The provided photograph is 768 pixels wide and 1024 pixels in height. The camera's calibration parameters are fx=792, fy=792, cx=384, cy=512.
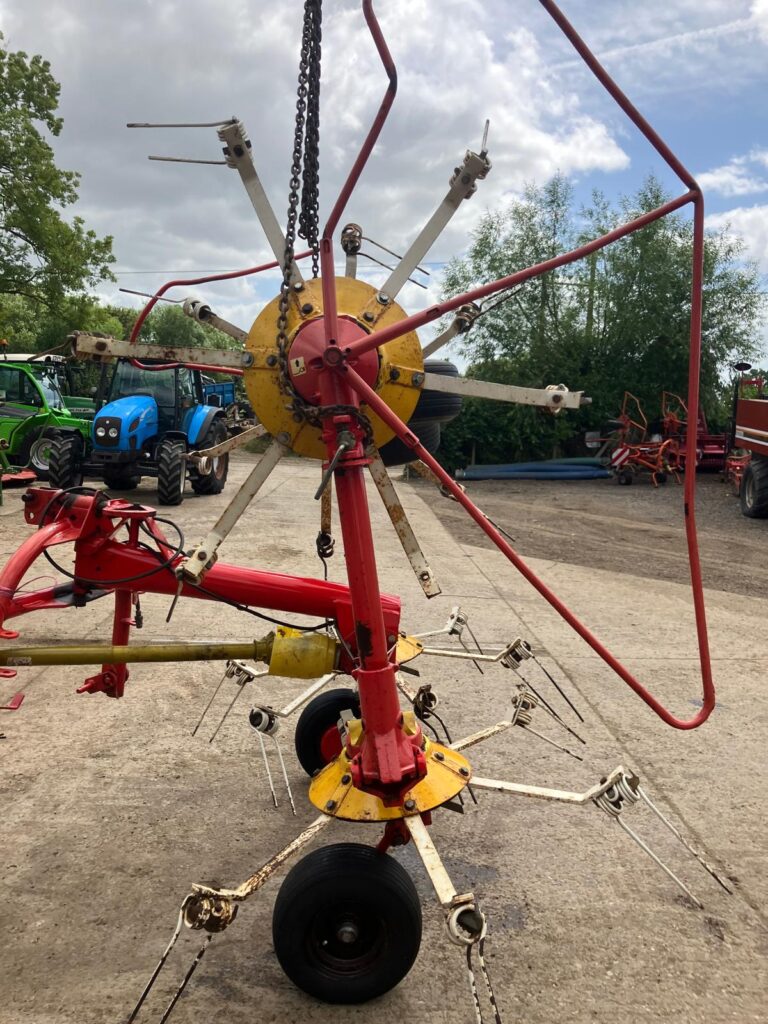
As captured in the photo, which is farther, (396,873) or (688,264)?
(688,264)

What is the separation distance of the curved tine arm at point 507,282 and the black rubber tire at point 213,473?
9838mm

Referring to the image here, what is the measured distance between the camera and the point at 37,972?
7.86ft

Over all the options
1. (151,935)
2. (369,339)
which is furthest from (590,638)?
(151,935)

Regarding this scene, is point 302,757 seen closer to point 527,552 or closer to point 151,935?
point 151,935

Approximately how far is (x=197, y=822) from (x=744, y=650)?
4.22 meters

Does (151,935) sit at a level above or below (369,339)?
below

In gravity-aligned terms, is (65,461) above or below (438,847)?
above

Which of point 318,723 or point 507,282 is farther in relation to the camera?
point 318,723

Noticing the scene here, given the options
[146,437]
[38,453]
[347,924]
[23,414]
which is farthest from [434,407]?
[23,414]

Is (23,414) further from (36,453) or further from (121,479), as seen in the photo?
(121,479)

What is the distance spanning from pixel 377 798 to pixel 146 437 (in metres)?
9.96

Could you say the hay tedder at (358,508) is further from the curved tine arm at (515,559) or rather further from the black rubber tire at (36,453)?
the black rubber tire at (36,453)

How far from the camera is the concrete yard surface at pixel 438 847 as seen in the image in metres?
2.37

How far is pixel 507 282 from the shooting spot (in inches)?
81.4
